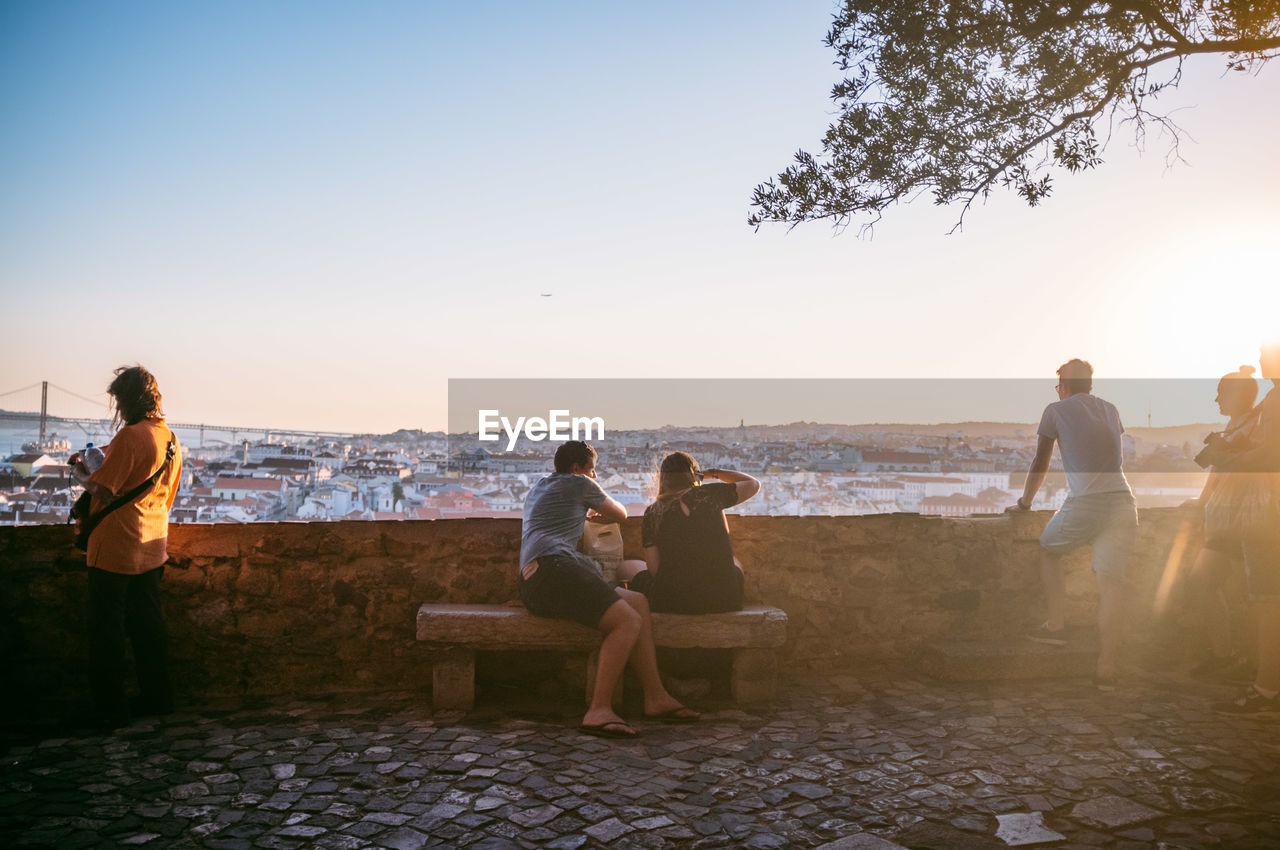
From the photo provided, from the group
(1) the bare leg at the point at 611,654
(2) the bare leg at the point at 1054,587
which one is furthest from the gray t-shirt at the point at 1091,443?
(1) the bare leg at the point at 611,654

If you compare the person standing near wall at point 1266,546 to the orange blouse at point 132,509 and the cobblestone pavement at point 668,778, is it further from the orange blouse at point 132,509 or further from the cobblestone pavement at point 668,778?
the orange blouse at point 132,509

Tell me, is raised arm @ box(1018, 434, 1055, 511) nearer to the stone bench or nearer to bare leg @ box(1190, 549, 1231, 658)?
bare leg @ box(1190, 549, 1231, 658)

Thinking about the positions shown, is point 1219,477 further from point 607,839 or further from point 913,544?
point 607,839

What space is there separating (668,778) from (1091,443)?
2873mm

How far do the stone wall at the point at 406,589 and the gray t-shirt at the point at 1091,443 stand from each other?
2.39ft

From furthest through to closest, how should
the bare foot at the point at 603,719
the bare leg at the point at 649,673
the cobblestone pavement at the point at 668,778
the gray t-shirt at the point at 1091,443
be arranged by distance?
the gray t-shirt at the point at 1091,443 → the bare leg at the point at 649,673 → the bare foot at the point at 603,719 → the cobblestone pavement at the point at 668,778

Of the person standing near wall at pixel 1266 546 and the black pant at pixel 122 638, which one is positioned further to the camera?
the person standing near wall at pixel 1266 546

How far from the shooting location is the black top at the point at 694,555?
173 inches

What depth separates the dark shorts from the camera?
4156 mm

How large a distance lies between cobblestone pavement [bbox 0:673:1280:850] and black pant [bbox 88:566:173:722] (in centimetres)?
20

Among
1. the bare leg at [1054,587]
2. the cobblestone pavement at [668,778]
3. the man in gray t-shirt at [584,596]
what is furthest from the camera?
the bare leg at [1054,587]

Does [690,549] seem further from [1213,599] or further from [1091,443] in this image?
[1213,599]

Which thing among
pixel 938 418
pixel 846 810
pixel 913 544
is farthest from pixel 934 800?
pixel 938 418

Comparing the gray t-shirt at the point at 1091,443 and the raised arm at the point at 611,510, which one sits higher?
the gray t-shirt at the point at 1091,443
